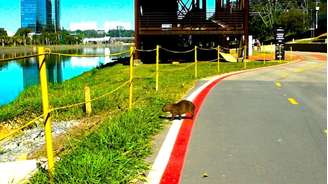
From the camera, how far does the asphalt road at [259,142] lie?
18.0 feet

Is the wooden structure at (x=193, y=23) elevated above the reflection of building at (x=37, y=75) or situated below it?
above

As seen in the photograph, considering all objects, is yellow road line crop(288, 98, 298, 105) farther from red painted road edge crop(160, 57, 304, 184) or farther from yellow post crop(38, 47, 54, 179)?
yellow post crop(38, 47, 54, 179)

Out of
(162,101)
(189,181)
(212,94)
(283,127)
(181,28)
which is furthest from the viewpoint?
(181,28)

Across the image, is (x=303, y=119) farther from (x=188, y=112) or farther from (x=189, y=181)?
(x=189, y=181)

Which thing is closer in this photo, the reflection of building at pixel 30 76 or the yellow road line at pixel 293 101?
the yellow road line at pixel 293 101

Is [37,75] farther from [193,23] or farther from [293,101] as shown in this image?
[293,101]

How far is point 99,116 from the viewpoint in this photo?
11.5m

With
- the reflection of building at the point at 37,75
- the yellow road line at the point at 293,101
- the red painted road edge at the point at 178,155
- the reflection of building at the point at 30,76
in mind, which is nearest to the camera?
the red painted road edge at the point at 178,155

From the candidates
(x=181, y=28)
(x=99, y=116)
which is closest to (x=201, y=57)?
(x=181, y=28)

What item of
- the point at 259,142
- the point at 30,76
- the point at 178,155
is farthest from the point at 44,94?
the point at 30,76

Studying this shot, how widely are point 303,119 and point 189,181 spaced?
456 centimetres

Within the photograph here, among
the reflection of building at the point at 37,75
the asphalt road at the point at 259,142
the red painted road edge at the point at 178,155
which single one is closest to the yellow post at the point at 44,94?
the red painted road edge at the point at 178,155

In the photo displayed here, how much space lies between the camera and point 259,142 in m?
7.11

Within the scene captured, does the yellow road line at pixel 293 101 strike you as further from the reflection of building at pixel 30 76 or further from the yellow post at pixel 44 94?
the reflection of building at pixel 30 76
